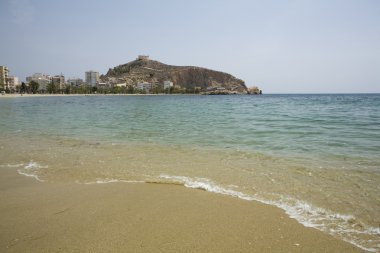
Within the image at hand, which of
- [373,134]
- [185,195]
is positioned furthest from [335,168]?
[373,134]

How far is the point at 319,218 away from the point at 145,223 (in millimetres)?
2887

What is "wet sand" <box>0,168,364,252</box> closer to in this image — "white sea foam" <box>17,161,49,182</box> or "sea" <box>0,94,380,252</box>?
"sea" <box>0,94,380,252</box>

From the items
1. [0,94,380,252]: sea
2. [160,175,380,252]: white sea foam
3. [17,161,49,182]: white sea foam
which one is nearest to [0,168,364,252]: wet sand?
[160,175,380,252]: white sea foam

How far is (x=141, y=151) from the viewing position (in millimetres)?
10602

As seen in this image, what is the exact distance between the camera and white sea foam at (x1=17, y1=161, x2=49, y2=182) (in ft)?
24.3

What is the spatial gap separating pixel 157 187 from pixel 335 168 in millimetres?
5040

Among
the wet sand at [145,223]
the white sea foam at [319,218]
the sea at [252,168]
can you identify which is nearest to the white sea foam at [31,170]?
the sea at [252,168]

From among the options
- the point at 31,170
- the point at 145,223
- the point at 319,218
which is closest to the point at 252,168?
the point at 319,218

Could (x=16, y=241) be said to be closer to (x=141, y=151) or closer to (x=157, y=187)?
(x=157, y=187)

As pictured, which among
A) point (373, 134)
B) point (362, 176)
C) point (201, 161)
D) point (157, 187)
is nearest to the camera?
point (157, 187)

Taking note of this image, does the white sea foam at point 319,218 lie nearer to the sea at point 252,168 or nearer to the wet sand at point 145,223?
the sea at point 252,168

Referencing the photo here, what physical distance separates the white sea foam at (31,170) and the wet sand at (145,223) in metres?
1.18

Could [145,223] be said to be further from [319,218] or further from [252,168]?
[252,168]

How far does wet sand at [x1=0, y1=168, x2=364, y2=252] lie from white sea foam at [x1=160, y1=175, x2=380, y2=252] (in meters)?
0.20
